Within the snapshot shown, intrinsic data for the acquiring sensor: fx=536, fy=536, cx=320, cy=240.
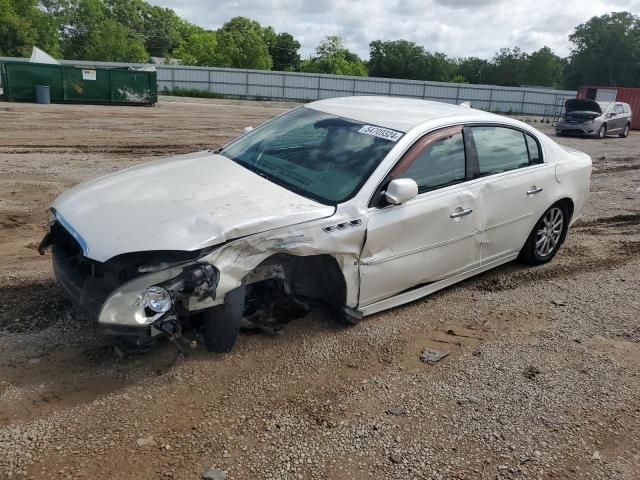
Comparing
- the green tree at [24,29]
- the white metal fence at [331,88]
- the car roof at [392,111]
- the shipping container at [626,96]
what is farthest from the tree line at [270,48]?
the car roof at [392,111]

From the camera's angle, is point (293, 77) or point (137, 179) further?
point (293, 77)

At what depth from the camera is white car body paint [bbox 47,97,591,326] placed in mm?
3043

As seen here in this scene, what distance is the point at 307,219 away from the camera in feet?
11.1

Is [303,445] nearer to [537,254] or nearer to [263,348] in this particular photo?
[263,348]

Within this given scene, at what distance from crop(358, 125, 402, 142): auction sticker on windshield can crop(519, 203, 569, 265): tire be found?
201 centimetres

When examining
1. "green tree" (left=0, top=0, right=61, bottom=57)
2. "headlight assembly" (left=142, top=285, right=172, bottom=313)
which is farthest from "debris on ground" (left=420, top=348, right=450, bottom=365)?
"green tree" (left=0, top=0, right=61, bottom=57)

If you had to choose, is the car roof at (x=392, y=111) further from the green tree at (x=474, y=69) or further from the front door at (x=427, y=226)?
the green tree at (x=474, y=69)

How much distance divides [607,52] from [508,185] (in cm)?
6958

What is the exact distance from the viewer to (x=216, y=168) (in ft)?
13.4

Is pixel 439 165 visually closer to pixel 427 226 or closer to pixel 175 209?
pixel 427 226

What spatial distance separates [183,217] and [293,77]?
3867 cm

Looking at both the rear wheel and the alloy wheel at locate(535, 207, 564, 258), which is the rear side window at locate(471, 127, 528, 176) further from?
the rear wheel

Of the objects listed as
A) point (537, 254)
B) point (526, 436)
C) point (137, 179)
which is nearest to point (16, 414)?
point (137, 179)

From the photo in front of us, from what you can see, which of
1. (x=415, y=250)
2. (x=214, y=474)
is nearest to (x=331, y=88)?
(x=415, y=250)
